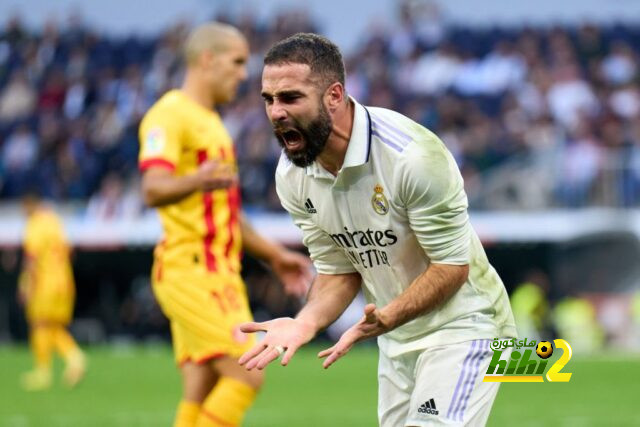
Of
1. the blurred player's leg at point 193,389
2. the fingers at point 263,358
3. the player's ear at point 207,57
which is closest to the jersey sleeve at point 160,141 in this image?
the player's ear at point 207,57

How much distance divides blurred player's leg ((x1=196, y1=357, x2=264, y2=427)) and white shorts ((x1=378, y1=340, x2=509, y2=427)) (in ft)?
6.00

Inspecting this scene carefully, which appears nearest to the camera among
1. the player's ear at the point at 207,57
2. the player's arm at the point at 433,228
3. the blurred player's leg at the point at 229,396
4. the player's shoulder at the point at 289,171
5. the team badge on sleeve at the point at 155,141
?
the player's arm at the point at 433,228

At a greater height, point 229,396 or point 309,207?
point 309,207

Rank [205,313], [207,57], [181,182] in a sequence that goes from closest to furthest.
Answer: [181,182], [205,313], [207,57]

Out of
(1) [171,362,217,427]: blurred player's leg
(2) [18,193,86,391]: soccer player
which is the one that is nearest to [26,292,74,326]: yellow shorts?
(2) [18,193,86,391]: soccer player

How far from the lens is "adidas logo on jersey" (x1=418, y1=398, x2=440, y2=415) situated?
5199 mm

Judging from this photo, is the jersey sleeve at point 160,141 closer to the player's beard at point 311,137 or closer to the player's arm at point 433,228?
the player's beard at point 311,137

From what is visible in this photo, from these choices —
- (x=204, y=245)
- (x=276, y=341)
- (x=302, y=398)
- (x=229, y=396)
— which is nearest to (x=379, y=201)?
(x=276, y=341)

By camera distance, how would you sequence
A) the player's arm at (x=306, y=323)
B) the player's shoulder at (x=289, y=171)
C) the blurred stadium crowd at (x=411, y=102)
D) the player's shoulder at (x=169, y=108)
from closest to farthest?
the player's arm at (x=306, y=323) < the player's shoulder at (x=289, y=171) < the player's shoulder at (x=169, y=108) < the blurred stadium crowd at (x=411, y=102)

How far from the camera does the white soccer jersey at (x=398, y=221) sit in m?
5.07

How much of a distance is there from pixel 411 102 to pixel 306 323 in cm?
2035

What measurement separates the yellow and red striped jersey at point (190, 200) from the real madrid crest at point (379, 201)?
2.36 meters

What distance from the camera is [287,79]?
4.93 meters

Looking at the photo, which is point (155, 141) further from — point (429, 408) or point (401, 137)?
point (429, 408)
